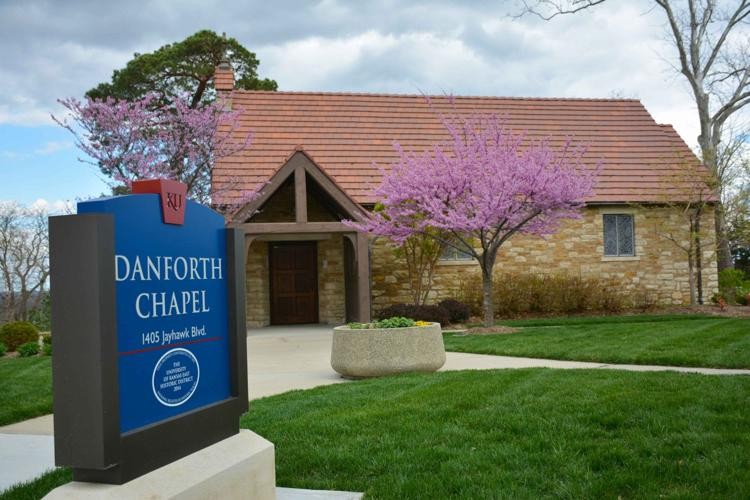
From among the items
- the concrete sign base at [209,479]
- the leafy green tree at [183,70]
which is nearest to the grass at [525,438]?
the concrete sign base at [209,479]

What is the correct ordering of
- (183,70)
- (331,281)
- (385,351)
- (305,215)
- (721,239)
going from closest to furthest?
(385,351) < (305,215) < (331,281) < (721,239) < (183,70)

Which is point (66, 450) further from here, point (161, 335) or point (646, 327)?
point (646, 327)

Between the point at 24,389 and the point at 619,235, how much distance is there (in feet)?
56.2

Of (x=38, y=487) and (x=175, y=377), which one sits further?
(x=38, y=487)

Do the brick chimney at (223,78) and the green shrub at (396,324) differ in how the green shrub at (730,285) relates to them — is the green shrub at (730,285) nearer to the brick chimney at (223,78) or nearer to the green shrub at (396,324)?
the green shrub at (396,324)

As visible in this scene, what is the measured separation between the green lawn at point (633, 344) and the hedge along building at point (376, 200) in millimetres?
4980

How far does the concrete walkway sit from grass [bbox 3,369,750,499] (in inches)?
36.8

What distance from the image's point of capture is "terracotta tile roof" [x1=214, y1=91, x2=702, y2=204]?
2108 centimetres

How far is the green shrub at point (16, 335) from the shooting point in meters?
16.0

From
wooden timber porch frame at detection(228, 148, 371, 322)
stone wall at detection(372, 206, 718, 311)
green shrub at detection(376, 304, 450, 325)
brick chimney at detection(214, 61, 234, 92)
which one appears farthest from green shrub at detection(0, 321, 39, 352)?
brick chimney at detection(214, 61, 234, 92)

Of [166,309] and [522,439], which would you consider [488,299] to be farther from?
[166,309]

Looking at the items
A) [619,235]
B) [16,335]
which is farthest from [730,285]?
[16,335]

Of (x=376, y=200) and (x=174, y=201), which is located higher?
(x=376, y=200)

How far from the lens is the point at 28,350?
14695 millimetres
